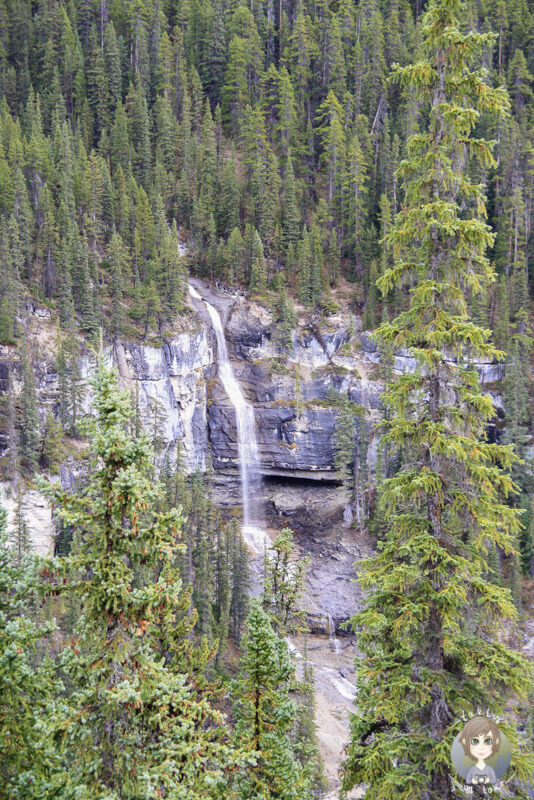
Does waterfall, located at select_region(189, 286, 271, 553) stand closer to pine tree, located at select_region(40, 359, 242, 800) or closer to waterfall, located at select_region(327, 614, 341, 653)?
waterfall, located at select_region(327, 614, 341, 653)

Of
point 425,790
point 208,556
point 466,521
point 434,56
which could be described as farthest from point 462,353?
point 208,556

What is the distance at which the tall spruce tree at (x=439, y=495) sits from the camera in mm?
8203

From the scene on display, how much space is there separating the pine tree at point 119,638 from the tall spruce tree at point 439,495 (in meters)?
2.71

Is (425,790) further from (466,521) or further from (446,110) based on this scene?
(446,110)

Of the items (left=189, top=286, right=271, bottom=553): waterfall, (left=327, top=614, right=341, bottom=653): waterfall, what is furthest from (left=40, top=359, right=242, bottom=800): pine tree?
(left=189, top=286, right=271, bottom=553): waterfall

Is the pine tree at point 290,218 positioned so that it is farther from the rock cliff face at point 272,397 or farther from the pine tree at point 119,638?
the pine tree at point 119,638

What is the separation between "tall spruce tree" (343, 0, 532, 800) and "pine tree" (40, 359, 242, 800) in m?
2.71

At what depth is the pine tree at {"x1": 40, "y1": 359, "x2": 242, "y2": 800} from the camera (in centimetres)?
744

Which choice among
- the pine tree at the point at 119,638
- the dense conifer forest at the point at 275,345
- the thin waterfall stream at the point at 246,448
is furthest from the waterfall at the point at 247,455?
the pine tree at the point at 119,638

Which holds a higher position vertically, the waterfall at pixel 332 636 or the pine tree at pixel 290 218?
the pine tree at pixel 290 218

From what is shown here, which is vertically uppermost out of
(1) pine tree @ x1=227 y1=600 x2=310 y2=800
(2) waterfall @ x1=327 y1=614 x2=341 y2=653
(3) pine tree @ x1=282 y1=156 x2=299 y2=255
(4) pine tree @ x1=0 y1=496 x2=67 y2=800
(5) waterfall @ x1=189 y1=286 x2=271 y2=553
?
(3) pine tree @ x1=282 y1=156 x2=299 y2=255

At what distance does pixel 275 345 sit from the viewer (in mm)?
60531

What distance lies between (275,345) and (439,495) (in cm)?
5239

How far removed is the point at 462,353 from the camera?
9070 millimetres
